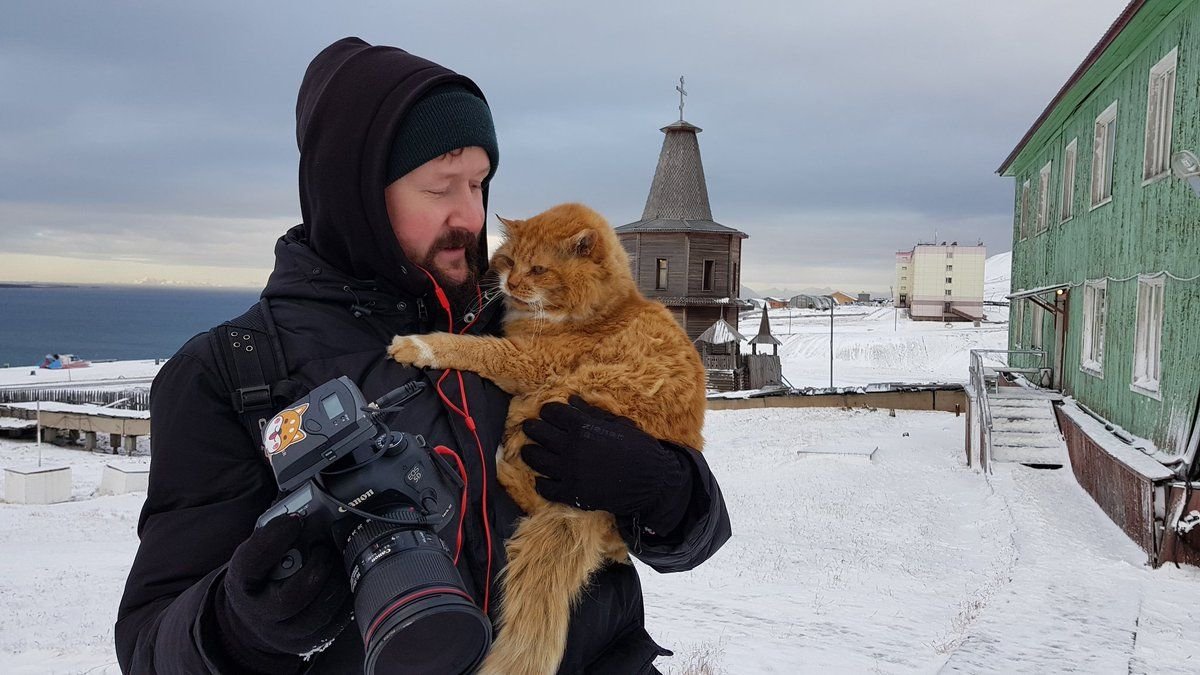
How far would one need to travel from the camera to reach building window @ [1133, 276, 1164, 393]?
1238 centimetres

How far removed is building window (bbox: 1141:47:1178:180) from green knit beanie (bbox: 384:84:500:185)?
13411mm

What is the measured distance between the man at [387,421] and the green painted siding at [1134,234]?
11.5m

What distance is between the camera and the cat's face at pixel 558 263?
354 cm

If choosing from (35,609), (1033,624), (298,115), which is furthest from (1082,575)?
(35,609)

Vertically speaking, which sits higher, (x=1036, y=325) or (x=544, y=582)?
(x=1036, y=325)

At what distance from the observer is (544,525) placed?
8.35 ft

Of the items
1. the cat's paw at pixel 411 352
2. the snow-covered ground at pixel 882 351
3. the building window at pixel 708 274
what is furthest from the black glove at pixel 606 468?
the snow-covered ground at pixel 882 351

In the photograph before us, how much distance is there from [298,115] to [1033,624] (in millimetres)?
8818

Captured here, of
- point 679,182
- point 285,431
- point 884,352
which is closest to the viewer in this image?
point 285,431

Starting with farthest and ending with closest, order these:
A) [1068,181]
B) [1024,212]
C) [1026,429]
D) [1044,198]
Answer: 1. [1024,212]
2. [1044,198]
3. [1068,181]
4. [1026,429]

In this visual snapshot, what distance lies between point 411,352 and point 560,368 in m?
0.83

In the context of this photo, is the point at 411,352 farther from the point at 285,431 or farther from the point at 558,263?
the point at 558,263

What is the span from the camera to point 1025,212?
24.2 meters

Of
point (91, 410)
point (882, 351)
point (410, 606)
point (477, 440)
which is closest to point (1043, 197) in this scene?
point (477, 440)
